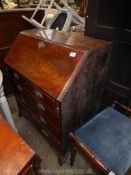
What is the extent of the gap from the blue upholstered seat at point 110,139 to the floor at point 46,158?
1.66ft

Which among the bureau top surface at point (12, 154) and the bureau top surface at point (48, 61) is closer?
the bureau top surface at point (12, 154)

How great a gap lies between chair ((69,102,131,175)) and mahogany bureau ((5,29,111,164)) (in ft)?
0.55

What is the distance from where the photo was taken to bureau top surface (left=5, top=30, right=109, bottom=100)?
1.07 metres

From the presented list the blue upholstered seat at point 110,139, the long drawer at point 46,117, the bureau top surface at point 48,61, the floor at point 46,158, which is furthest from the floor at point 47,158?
the bureau top surface at point 48,61

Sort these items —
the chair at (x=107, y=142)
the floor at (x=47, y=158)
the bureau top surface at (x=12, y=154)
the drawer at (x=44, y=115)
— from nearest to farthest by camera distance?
the bureau top surface at (x=12, y=154) → the chair at (x=107, y=142) → the drawer at (x=44, y=115) → the floor at (x=47, y=158)

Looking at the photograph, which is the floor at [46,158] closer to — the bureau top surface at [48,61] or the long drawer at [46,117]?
the long drawer at [46,117]

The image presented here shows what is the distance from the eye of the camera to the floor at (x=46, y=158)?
4.75 ft

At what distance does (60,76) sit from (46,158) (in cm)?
95

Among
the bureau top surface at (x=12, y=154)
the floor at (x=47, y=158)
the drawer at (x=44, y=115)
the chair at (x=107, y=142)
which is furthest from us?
the floor at (x=47, y=158)

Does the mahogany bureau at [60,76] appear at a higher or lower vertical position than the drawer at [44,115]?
higher

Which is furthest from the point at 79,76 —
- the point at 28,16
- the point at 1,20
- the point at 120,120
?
the point at 28,16

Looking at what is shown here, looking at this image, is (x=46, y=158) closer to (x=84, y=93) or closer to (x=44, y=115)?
(x=44, y=115)

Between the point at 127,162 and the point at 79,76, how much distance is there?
2.19ft

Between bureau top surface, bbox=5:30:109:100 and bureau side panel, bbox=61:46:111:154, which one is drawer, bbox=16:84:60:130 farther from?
bureau top surface, bbox=5:30:109:100
